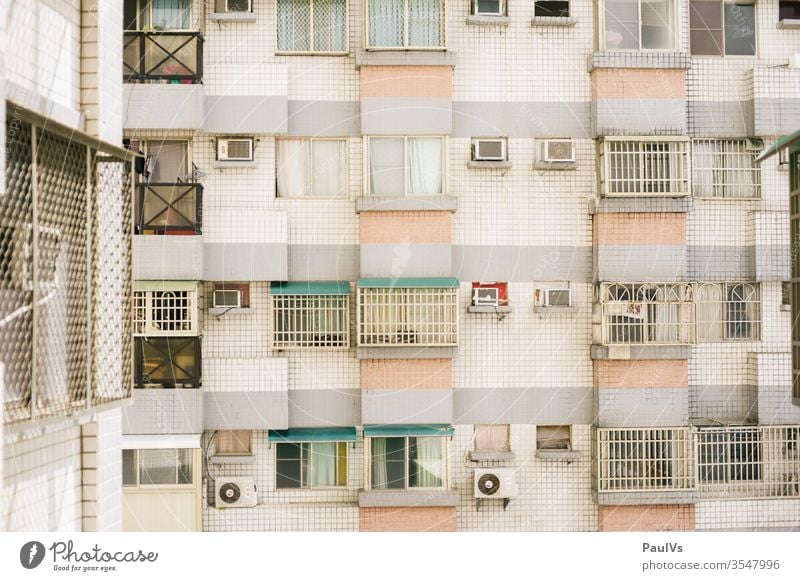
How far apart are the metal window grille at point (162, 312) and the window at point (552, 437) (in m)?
1.87

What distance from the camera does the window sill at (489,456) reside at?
3502 mm

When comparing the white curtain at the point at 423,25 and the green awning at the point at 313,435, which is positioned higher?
the white curtain at the point at 423,25

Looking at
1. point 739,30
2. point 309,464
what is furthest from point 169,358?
point 739,30

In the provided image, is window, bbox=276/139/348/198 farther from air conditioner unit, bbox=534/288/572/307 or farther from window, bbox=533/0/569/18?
window, bbox=533/0/569/18

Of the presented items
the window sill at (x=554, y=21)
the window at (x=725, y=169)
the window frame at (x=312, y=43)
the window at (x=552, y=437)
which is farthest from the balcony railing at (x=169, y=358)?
the window at (x=725, y=169)

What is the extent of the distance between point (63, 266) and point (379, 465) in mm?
1789

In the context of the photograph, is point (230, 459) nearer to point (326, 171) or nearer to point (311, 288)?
point (311, 288)

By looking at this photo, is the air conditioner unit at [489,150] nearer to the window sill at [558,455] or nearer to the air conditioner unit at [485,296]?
the air conditioner unit at [485,296]

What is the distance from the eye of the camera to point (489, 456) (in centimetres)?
350

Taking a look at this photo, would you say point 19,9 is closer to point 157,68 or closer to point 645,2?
point 157,68

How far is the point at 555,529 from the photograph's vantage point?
11.4ft

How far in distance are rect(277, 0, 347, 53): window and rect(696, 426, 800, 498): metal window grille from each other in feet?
9.14

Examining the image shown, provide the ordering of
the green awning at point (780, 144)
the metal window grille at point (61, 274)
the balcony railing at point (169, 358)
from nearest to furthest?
the metal window grille at point (61, 274) → the green awning at point (780, 144) → the balcony railing at point (169, 358)

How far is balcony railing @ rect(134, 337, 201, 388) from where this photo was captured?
343 centimetres
